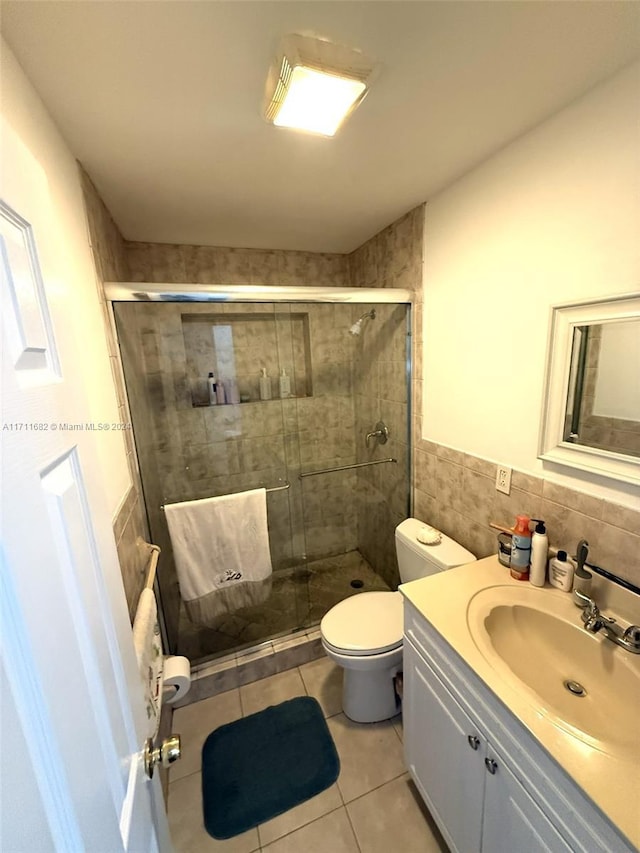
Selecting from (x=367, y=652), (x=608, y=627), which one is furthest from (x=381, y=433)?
(x=608, y=627)

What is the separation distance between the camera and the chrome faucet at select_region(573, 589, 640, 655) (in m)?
0.92

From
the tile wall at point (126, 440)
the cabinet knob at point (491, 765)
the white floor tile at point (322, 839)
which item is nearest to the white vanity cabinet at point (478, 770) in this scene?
the cabinet knob at point (491, 765)

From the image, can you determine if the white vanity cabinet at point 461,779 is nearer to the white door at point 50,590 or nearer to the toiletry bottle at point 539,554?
the toiletry bottle at point 539,554

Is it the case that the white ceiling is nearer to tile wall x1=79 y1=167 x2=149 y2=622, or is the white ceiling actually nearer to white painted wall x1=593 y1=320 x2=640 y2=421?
tile wall x1=79 y1=167 x2=149 y2=622

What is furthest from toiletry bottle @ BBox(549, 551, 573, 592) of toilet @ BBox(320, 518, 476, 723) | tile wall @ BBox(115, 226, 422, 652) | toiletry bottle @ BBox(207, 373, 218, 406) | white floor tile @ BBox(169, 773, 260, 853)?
toiletry bottle @ BBox(207, 373, 218, 406)

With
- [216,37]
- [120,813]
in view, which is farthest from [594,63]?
[120,813]

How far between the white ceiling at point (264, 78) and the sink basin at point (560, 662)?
1.55 meters

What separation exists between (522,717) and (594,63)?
5.37ft

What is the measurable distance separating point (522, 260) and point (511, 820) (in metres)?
1.64

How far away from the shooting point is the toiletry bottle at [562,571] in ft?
3.75

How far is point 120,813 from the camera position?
0.54 metres

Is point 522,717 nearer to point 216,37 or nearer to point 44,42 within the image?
point 216,37

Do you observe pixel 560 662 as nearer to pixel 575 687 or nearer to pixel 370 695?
pixel 575 687

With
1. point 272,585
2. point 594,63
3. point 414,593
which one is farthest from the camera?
point 272,585
